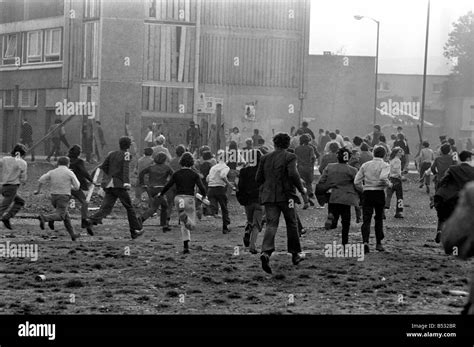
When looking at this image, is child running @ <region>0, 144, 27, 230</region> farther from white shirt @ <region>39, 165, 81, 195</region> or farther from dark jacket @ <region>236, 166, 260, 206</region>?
dark jacket @ <region>236, 166, 260, 206</region>

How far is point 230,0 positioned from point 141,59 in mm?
5591

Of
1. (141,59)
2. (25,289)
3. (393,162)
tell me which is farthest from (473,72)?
(25,289)

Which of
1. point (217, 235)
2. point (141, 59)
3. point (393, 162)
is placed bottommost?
point (217, 235)

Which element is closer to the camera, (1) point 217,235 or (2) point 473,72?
(1) point 217,235

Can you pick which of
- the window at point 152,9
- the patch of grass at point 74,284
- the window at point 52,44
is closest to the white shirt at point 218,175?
the patch of grass at point 74,284

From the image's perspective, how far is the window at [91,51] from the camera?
133 ft

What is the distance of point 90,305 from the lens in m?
11.3

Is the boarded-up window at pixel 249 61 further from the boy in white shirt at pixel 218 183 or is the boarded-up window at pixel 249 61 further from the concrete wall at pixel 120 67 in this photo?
the boy in white shirt at pixel 218 183

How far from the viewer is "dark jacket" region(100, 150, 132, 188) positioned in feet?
59.6

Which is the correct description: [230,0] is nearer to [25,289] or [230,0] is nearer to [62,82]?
[62,82]

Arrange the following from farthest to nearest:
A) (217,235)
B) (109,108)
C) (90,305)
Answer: (109,108), (217,235), (90,305)

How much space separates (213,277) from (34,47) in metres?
34.9

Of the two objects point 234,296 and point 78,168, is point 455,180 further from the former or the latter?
point 78,168

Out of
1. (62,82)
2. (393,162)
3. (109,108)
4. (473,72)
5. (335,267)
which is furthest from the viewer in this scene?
(473,72)
